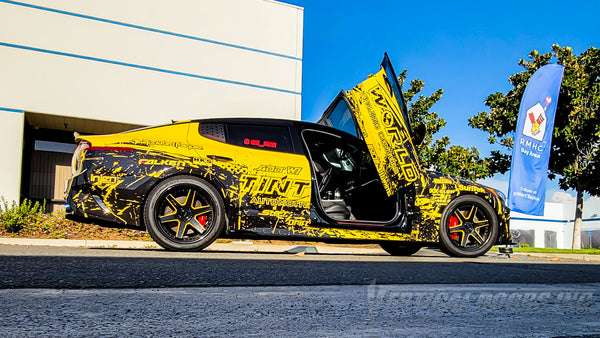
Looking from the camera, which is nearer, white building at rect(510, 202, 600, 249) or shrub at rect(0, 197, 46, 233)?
shrub at rect(0, 197, 46, 233)

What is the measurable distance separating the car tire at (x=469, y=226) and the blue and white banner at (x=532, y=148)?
19.9ft

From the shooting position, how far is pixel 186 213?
5.01 meters

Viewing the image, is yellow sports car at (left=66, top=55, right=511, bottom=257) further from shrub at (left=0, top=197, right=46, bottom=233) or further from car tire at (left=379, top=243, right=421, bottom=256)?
shrub at (left=0, top=197, right=46, bottom=233)

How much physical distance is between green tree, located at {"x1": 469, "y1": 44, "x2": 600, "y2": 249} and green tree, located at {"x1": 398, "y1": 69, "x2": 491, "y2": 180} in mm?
1759

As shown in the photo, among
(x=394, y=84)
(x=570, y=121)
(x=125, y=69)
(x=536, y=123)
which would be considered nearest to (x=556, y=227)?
(x=570, y=121)

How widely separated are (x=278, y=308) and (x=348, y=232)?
10.5 feet

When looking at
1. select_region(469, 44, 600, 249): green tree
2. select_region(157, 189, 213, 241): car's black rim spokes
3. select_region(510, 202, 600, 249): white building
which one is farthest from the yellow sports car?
select_region(510, 202, 600, 249): white building

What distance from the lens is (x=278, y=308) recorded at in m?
2.10

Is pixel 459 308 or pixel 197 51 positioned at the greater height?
pixel 197 51

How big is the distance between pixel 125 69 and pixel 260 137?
1012 centimetres

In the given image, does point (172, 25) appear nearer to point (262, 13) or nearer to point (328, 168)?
point (262, 13)

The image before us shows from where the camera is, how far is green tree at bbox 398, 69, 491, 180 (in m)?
16.5

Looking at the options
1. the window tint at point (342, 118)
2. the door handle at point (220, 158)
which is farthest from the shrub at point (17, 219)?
the window tint at point (342, 118)

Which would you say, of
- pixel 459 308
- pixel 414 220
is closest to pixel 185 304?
pixel 459 308
